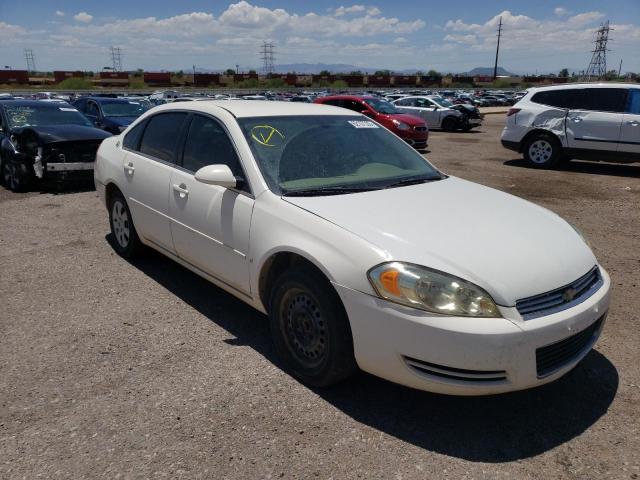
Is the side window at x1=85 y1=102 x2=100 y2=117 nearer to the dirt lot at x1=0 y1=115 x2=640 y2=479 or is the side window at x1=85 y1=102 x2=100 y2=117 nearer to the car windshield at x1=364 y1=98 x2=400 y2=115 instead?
the car windshield at x1=364 y1=98 x2=400 y2=115

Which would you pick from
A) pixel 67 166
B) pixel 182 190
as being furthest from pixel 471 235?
pixel 67 166

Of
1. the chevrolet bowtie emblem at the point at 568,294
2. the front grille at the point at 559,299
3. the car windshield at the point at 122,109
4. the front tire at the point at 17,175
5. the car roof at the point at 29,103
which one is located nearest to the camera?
the front grille at the point at 559,299

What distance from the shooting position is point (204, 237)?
371cm

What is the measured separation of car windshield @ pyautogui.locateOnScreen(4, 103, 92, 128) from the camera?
9.15 meters

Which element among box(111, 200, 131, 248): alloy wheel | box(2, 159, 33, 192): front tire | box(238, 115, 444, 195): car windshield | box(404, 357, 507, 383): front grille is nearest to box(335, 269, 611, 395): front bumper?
box(404, 357, 507, 383): front grille

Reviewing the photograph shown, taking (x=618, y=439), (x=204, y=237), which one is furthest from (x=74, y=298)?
(x=618, y=439)

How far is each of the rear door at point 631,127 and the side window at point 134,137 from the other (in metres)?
9.53

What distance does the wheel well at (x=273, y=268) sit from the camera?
3062mm

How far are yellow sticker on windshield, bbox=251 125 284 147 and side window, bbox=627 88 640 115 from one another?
31.2 ft

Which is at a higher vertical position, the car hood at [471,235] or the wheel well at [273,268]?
the car hood at [471,235]

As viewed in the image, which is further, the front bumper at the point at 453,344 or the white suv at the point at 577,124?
the white suv at the point at 577,124

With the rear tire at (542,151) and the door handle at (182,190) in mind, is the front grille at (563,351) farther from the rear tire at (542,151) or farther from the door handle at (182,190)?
the rear tire at (542,151)

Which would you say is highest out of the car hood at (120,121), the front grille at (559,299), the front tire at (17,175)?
the car hood at (120,121)

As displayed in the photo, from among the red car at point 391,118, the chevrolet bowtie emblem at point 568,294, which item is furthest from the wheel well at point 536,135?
the chevrolet bowtie emblem at point 568,294
